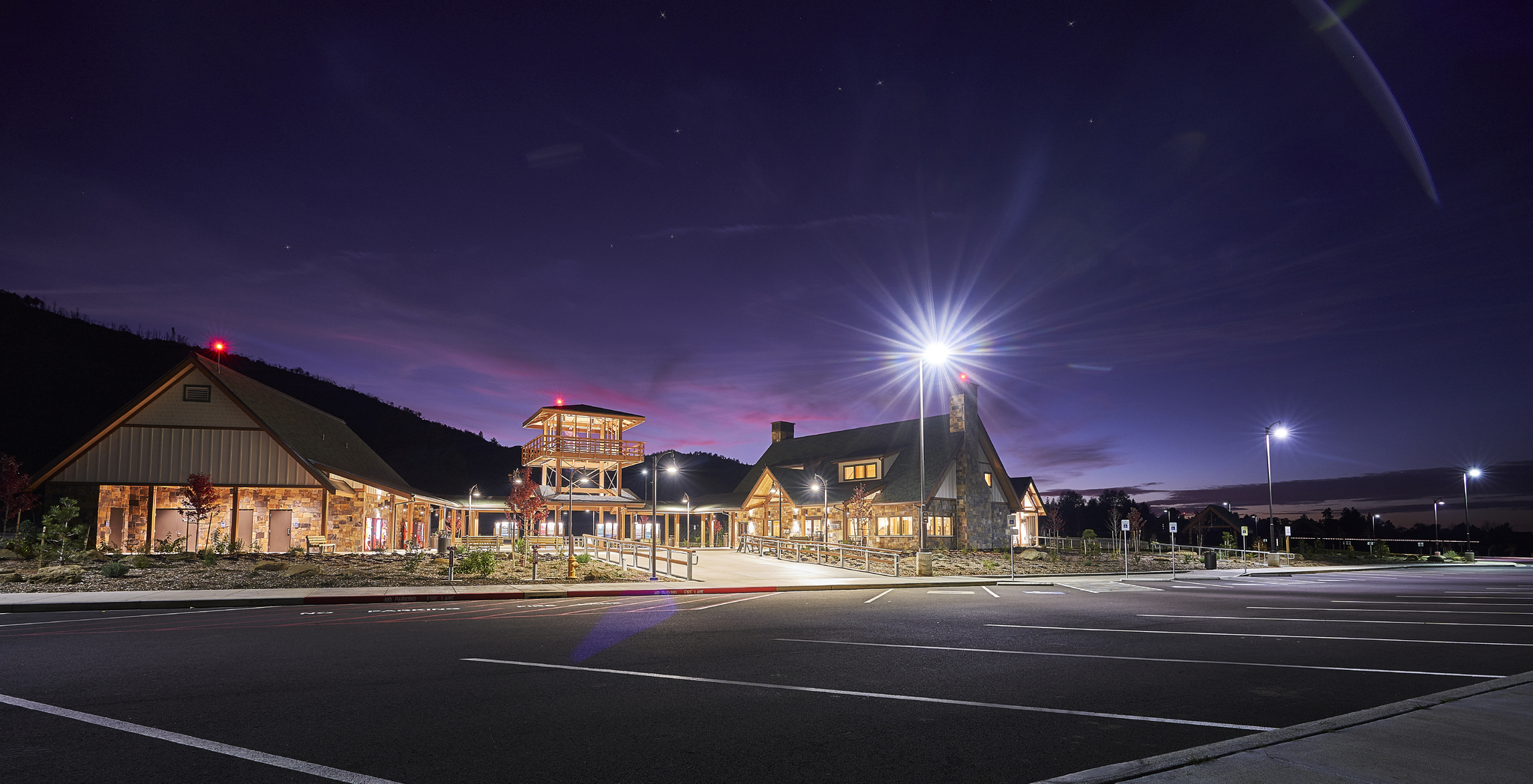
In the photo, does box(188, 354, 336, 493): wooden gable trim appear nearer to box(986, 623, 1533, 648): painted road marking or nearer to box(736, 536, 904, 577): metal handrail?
box(736, 536, 904, 577): metal handrail

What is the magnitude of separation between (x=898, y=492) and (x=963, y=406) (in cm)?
618

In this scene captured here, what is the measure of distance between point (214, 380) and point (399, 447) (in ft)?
342

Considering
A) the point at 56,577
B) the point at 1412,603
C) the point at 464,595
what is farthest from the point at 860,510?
the point at 56,577

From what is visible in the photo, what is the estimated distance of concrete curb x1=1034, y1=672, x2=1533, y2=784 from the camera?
16.5 feet

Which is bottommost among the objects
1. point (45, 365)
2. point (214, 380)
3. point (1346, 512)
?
point (1346, 512)

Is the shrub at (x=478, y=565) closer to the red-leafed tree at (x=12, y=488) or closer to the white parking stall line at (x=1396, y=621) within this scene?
the white parking stall line at (x=1396, y=621)

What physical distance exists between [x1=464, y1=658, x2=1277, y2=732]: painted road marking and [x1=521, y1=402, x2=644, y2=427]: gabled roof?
3665 centimetres

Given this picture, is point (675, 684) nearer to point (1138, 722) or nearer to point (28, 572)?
point (1138, 722)

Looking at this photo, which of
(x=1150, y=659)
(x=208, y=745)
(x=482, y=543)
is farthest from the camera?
(x=482, y=543)

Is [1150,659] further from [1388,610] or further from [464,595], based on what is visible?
[464,595]

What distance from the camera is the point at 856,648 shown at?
10.8 meters

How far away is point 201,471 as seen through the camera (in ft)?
101

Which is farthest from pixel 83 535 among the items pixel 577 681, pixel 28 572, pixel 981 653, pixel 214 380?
pixel 981 653

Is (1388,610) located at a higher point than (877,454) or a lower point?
lower
